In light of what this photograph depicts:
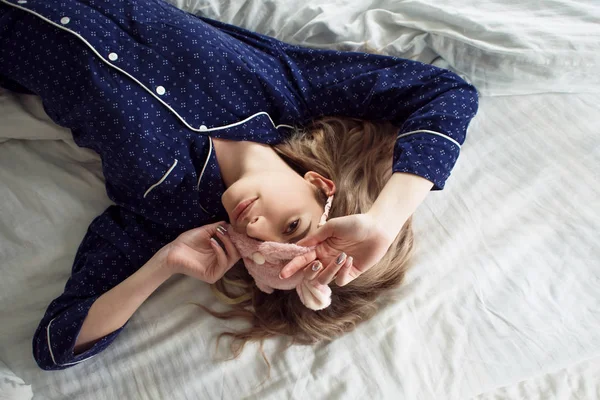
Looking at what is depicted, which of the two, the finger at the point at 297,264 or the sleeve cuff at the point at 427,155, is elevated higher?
the sleeve cuff at the point at 427,155

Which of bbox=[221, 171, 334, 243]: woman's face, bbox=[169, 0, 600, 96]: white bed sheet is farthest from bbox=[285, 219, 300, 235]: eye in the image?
bbox=[169, 0, 600, 96]: white bed sheet

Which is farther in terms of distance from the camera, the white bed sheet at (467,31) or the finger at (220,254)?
the white bed sheet at (467,31)

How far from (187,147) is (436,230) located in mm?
532

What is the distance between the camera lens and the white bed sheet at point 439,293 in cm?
92

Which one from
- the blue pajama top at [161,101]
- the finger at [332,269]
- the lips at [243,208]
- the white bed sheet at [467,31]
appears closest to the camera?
the finger at [332,269]

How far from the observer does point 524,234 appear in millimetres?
1022

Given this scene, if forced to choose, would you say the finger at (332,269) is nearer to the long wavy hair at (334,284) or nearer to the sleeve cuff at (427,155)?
the long wavy hair at (334,284)

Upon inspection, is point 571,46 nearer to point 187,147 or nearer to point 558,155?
point 558,155

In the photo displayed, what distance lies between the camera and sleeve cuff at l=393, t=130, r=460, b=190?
0.94 metres

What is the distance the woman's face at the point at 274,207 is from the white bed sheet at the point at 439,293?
0.24 m

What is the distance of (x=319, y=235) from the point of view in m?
0.82

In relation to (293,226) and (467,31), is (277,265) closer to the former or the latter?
(293,226)

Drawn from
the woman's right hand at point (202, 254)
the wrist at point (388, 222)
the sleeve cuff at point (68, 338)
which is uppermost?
the wrist at point (388, 222)

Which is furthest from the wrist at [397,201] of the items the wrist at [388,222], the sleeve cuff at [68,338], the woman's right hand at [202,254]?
the sleeve cuff at [68,338]
